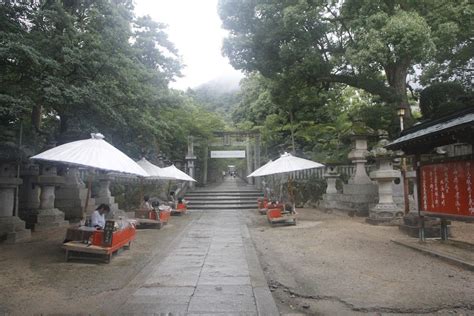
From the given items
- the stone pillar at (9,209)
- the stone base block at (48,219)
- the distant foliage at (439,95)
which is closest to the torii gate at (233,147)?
the distant foliage at (439,95)

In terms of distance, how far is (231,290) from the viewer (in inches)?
211

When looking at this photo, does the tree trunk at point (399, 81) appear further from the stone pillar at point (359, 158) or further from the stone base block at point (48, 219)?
the stone base block at point (48, 219)

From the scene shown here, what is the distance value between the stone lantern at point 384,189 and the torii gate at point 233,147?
15548 millimetres

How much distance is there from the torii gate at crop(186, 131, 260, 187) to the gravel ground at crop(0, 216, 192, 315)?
18160 millimetres

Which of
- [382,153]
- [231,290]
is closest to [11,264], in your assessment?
[231,290]

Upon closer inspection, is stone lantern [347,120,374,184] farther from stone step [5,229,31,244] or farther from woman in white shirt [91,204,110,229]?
stone step [5,229,31,244]

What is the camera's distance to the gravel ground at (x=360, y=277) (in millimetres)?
4738

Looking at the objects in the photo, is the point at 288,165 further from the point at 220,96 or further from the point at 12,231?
the point at 220,96

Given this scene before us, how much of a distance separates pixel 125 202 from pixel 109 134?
7.24 m

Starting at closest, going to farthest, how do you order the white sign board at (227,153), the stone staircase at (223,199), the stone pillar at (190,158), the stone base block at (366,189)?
1. the stone base block at (366,189)
2. the stone staircase at (223,199)
3. the stone pillar at (190,158)
4. the white sign board at (227,153)

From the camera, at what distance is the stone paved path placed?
15.0 ft

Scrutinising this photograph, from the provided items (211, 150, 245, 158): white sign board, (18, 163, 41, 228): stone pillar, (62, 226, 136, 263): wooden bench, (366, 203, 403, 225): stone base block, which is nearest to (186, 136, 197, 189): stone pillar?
(211, 150, 245, 158): white sign board

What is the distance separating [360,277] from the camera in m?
6.03

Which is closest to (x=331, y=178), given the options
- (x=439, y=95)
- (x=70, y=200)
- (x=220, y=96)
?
(x=439, y=95)
